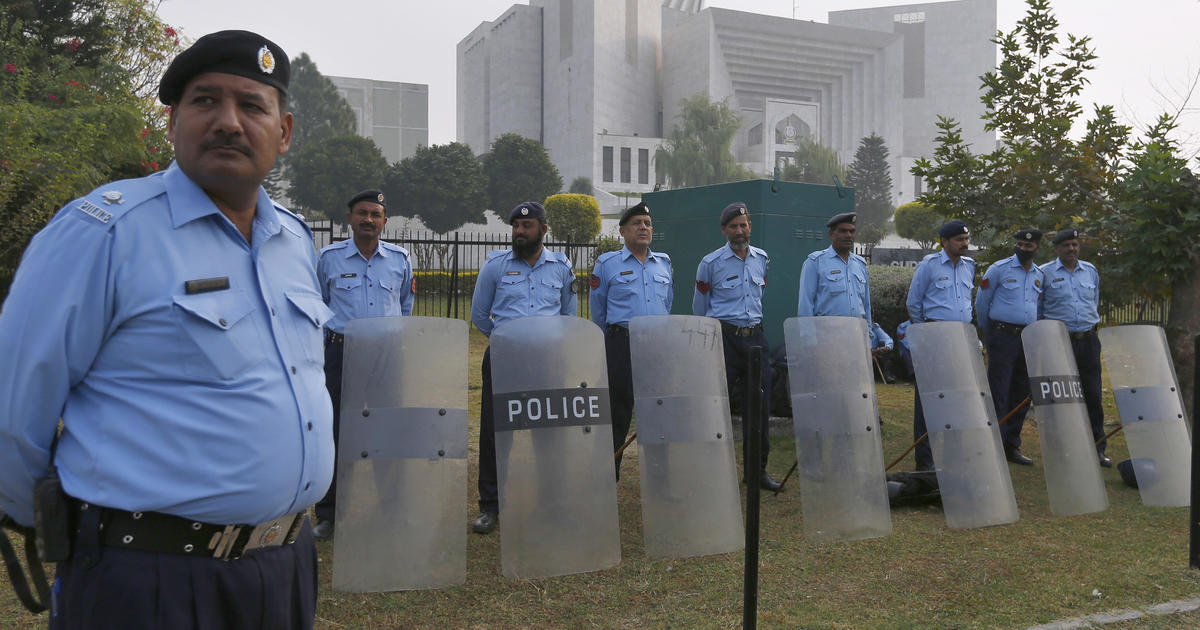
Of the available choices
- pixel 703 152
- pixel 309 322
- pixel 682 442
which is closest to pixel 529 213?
pixel 682 442

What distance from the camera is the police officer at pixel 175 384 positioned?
4.62 feet

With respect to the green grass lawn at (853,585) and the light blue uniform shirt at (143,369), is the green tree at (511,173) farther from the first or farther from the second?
the light blue uniform shirt at (143,369)

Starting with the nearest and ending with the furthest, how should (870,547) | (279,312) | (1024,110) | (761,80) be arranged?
(279,312) → (870,547) → (1024,110) → (761,80)

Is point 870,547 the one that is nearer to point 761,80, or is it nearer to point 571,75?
point 571,75

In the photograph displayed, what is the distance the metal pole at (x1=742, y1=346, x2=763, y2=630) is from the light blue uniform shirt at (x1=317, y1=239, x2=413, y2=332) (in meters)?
2.53

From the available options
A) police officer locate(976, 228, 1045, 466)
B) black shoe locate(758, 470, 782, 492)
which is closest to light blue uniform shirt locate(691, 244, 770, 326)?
black shoe locate(758, 470, 782, 492)

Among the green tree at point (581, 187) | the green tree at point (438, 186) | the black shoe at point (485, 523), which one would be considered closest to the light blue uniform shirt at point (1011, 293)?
the black shoe at point (485, 523)

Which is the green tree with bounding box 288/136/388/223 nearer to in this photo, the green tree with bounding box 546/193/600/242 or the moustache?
the green tree with bounding box 546/193/600/242

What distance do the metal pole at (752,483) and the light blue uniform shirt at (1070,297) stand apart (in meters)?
4.93

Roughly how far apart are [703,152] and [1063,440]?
56.4 m

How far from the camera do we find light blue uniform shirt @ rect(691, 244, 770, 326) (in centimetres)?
575

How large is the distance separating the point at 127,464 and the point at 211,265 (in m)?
0.36

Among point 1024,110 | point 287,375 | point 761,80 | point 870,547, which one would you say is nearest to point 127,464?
point 287,375

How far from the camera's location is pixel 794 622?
3.45m
